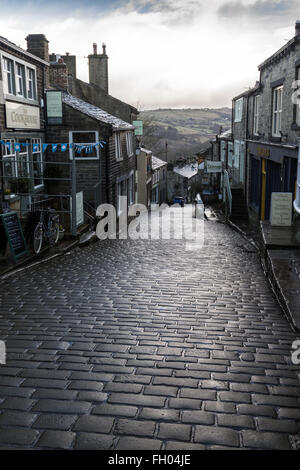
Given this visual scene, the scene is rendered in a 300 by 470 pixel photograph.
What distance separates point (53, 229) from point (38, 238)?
129 cm

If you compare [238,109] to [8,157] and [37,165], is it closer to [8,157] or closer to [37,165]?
[37,165]

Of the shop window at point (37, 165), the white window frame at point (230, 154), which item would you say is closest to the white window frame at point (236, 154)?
the white window frame at point (230, 154)

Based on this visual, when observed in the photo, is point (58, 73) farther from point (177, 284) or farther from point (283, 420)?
point (283, 420)

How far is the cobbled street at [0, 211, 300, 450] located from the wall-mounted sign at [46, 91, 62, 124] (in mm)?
11175

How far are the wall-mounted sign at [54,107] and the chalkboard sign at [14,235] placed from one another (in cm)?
886

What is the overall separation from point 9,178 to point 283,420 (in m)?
12.6

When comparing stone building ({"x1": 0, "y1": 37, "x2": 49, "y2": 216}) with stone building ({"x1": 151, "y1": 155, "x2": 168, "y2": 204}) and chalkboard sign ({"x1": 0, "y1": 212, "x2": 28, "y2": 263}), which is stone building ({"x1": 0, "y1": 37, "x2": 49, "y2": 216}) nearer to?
chalkboard sign ({"x1": 0, "y1": 212, "x2": 28, "y2": 263})

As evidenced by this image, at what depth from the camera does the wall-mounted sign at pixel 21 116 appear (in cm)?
1460

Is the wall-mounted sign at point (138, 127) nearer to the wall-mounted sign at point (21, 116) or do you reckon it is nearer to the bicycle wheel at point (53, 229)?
the wall-mounted sign at point (21, 116)

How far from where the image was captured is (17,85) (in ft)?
51.0

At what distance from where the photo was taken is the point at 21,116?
51.9ft

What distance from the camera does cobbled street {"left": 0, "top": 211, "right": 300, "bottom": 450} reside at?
375 centimetres

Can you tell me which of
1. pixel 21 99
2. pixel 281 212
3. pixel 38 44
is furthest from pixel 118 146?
pixel 281 212
